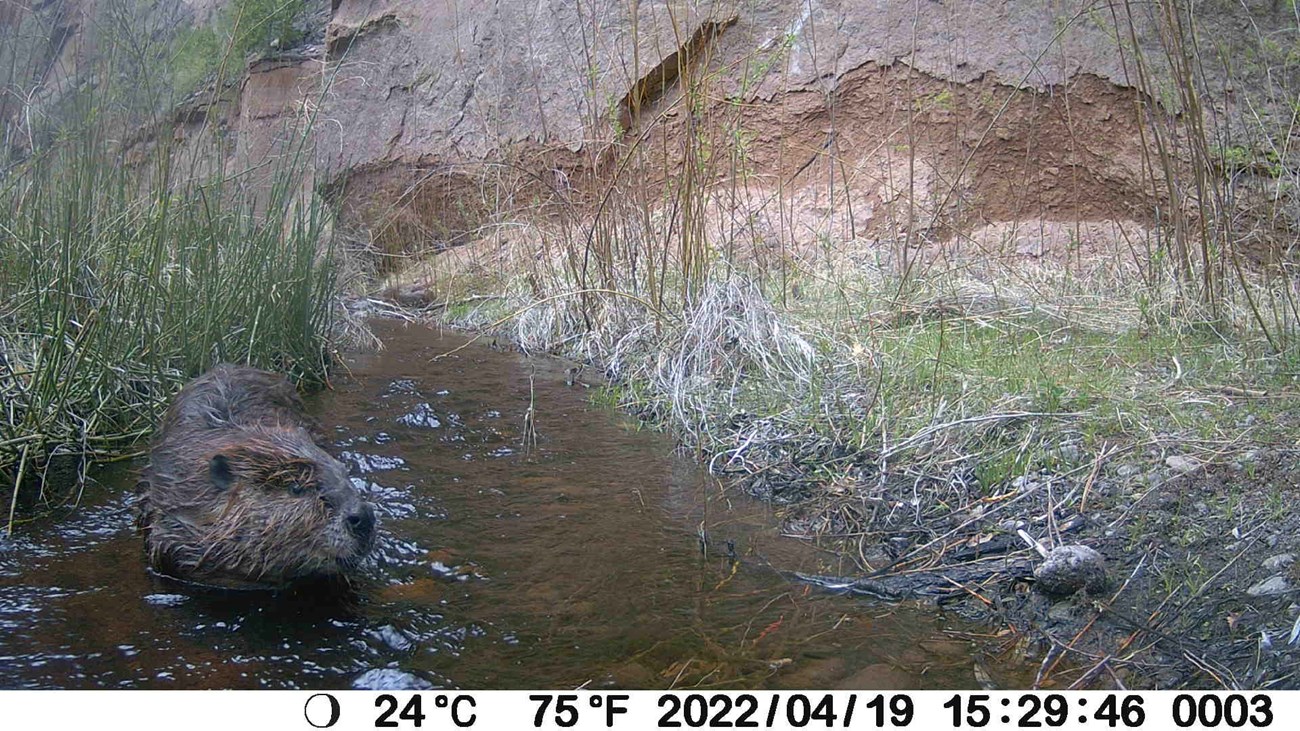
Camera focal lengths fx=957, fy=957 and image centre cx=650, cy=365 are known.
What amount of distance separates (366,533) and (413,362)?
3.05 meters

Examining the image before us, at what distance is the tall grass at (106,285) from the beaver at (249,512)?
466 millimetres

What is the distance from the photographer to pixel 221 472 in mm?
2332

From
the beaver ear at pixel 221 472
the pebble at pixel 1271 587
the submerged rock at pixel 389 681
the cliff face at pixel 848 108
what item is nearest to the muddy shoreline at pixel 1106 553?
the pebble at pixel 1271 587

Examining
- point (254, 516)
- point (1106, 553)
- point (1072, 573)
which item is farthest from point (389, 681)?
point (1106, 553)

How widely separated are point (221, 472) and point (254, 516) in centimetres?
15

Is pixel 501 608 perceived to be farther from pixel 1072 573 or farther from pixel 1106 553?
pixel 1106 553

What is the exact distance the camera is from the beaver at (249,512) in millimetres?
2240

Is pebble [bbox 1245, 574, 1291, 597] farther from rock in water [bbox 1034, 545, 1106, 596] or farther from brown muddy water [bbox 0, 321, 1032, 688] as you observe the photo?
brown muddy water [bbox 0, 321, 1032, 688]

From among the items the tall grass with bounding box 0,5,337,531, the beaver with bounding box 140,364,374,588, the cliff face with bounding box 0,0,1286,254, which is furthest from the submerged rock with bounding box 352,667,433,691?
the cliff face with bounding box 0,0,1286,254

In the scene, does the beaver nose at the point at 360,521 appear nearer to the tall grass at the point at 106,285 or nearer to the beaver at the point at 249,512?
the beaver at the point at 249,512

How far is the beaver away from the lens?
88.2 inches

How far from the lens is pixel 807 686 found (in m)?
1.86

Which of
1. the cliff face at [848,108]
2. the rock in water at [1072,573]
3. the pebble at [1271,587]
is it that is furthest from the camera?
the cliff face at [848,108]

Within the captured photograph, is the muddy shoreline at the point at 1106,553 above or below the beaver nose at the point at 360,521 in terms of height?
below
